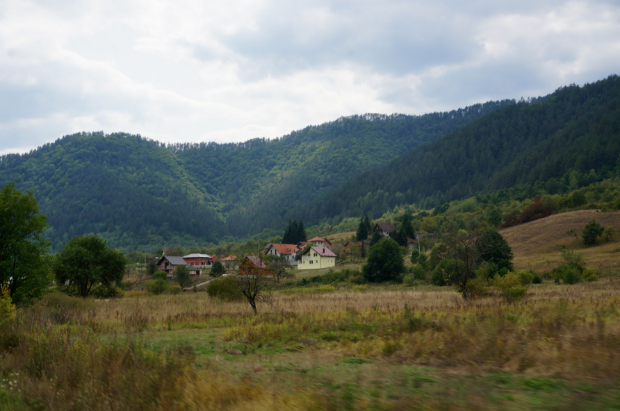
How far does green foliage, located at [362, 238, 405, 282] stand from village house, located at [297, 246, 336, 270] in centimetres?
3214

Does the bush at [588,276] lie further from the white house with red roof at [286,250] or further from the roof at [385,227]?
the roof at [385,227]

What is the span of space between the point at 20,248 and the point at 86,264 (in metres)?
24.2

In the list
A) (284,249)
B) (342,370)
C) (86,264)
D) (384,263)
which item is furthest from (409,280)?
(284,249)

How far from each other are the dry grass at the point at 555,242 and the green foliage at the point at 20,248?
51.5 metres

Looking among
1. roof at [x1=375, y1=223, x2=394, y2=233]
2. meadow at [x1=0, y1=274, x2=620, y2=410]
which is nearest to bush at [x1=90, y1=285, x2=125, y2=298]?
meadow at [x1=0, y1=274, x2=620, y2=410]

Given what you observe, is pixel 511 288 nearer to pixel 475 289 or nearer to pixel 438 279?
pixel 475 289

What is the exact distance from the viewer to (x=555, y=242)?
71188 mm

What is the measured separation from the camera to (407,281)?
5428cm

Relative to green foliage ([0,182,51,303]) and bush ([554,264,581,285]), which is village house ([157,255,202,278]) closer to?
green foliage ([0,182,51,303])

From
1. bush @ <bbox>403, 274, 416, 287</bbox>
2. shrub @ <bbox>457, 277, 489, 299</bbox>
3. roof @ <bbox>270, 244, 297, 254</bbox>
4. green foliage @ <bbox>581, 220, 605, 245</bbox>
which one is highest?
green foliage @ <bbox>581, 220, 605, 245</bbox>

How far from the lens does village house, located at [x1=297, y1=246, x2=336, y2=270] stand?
3625 inches

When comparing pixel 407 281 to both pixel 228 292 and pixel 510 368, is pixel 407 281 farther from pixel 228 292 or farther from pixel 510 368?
pixel 510 368

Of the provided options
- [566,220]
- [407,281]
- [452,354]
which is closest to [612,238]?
[566,220]

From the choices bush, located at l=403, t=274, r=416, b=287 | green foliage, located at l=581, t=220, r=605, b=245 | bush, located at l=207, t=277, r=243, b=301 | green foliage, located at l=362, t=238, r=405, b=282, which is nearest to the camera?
bush, located at l=207, t=277, r=243, b=301
